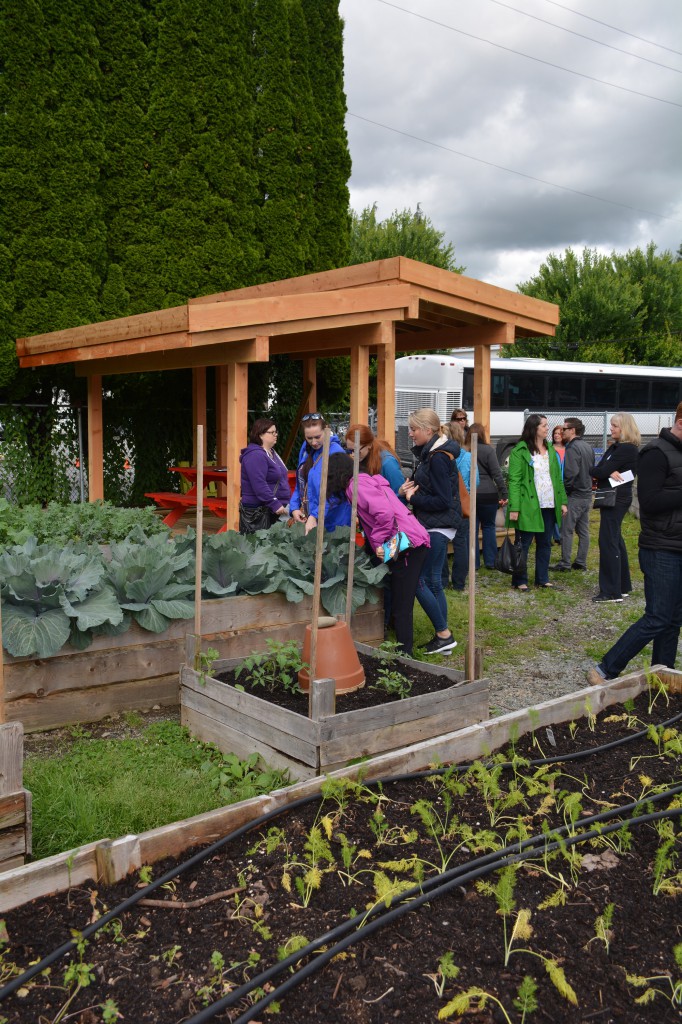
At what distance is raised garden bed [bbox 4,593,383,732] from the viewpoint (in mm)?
4266

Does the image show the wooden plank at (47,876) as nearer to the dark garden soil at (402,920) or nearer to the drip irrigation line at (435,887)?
the dark garden soil at (402,920)

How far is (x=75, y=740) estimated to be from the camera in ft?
14.2

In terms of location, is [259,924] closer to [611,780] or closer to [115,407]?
[611,780]

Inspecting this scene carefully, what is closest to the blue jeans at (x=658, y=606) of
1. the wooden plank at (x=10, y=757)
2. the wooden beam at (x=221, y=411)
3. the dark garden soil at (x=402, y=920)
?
the dark garden soil at (x=402, y=920)

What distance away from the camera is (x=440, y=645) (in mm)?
6273

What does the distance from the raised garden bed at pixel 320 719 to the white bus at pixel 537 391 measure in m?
14.9

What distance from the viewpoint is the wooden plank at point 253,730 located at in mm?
3625

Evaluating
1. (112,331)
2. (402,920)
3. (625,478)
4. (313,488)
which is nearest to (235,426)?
(112,331)

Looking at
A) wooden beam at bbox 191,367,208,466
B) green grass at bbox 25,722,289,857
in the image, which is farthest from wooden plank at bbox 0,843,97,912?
Answer: wooden beam at bbox 191,367,208,466

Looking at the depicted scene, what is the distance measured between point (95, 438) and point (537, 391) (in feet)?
51.7

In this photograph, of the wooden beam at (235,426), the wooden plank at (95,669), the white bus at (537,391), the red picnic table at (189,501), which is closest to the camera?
the wooden plank at (95,669)

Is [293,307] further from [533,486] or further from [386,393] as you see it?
[533,486]

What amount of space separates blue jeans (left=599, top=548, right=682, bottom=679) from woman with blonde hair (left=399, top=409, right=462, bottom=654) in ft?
5.02

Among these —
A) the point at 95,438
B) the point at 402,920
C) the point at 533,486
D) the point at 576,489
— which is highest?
the point at 95,438
